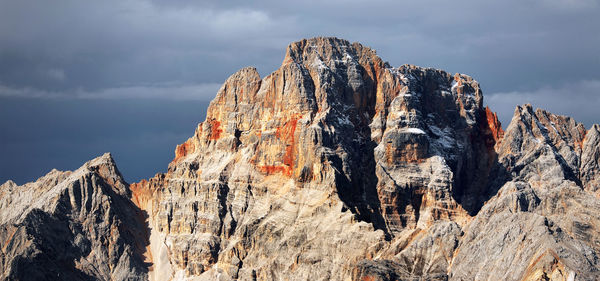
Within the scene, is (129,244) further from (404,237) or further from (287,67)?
(404,237)

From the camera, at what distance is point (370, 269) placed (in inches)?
6230

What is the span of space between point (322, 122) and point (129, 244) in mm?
39723

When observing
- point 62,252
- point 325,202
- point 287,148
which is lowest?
point 62,252

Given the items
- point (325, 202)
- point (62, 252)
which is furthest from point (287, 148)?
point (62, 252)

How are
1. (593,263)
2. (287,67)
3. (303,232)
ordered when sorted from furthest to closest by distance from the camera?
(287,67) → (303,232) → (593,263)

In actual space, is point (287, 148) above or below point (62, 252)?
above

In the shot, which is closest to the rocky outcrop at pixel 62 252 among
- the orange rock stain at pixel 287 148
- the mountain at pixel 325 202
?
the mountain at pixel 325 202

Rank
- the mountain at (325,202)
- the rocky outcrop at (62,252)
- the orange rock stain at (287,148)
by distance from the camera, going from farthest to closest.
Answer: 1. the orange rock stain at (287,148)
2. the rocky outcrop at (62,252)
3. the mountain at (325,202)

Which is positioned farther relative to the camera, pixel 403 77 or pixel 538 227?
pixel 403 77

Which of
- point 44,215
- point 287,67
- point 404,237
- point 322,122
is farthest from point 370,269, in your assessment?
point 44,215

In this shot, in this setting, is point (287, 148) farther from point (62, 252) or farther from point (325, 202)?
point (62, 252)

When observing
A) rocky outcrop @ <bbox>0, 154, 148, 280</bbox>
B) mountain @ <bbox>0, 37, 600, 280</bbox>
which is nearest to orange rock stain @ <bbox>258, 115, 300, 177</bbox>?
mountain @ <bbox>0, 37, 600, 280</bbox>

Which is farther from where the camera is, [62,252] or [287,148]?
[62,252]

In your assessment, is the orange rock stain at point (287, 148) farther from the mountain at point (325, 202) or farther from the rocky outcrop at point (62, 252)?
the rocky outcrop at point (62, 252)
